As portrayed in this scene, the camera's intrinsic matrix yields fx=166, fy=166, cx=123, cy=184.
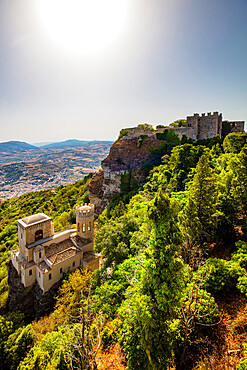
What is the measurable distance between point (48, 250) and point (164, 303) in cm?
1779

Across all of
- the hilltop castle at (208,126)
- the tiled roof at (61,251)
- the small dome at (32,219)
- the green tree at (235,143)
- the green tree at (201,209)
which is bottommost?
the tiled roof at (61,251)

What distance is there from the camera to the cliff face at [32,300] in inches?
762

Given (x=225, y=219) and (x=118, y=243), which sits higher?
(x=225, y=219)

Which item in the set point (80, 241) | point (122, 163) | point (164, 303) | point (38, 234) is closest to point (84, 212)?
point (80, 241)

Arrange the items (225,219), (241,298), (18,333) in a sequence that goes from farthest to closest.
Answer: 1. (18,333)
2. (225,219)
3. (241,298)

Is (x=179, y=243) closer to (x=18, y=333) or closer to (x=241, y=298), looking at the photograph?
(x=241, y=298)

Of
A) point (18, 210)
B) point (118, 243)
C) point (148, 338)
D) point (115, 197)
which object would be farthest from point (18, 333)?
point (18, 210)

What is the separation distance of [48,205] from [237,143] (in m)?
65.7

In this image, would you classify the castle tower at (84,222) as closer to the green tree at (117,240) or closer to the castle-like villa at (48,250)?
the castle-like villa at (48,250)

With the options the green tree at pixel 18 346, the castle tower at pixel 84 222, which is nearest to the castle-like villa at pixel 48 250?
the castle tower at pixel 84 222

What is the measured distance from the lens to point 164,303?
7.76 meters

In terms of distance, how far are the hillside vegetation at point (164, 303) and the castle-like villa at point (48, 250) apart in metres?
2.41

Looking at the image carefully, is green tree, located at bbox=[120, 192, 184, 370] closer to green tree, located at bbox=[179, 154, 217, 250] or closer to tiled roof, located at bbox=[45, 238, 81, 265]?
green tree, located at bbox=[179, 154, 217, 250]

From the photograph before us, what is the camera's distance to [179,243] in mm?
8195
